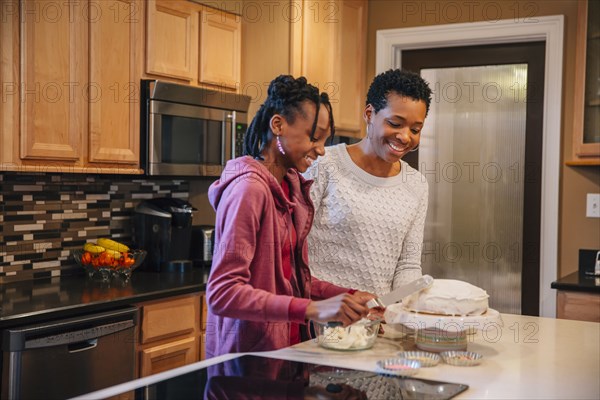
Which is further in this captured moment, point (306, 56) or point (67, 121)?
point (306, 56)

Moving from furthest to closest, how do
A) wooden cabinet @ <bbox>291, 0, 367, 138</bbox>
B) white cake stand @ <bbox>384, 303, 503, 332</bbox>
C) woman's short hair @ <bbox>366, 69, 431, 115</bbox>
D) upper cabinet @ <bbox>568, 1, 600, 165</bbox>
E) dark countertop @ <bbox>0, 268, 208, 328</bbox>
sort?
1. wooden cabinet @ <bbox>291, 0, 367, 138</bbox>
2. upper cabinet @ <bbox>568, 1, 600, 165</bbox>
3. dark countertop @ <bbox>0, 268, 208, 328</bbox>
4. woman's short hair @ <bbox>366, 69, 431, 115</bbox>
5. white cake stand @ <bbox>384, 303, 503, 332</bbox>

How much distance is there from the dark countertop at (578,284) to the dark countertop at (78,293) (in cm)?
153

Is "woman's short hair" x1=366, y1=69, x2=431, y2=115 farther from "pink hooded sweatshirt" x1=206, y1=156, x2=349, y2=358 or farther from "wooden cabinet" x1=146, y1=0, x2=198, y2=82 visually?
"wooden cabinet" x1=146, y1=0, x2=198, y2=82

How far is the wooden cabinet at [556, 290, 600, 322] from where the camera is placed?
3.16m

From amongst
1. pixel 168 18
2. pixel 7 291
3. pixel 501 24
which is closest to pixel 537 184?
pixel 501 24

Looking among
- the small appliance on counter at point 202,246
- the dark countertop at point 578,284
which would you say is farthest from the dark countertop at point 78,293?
the dark countertop at point 578,284

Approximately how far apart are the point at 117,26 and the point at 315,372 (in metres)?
2.14

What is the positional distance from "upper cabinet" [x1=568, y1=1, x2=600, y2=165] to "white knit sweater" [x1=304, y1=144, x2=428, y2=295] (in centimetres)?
160

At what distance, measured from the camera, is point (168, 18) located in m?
3.39

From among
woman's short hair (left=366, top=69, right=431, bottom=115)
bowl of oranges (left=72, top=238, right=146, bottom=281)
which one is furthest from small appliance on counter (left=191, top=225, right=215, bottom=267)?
woman's short hair (left=366, top=69, right=431, bottom=115)

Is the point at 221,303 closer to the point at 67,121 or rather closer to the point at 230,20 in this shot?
the point at 67,121

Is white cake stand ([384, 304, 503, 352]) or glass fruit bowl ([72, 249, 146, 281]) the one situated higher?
white cake stand ([384, 304, 503, 352])

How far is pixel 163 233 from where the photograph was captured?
352 cm

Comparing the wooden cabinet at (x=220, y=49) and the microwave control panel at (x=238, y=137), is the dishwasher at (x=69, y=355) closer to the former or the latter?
the microwave control panel at (x=238, y=137)
